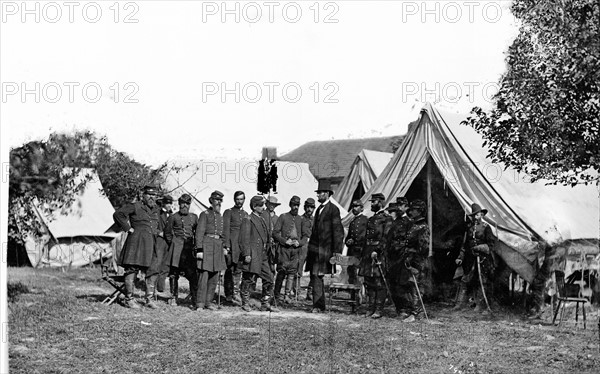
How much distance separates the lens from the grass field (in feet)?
21.5

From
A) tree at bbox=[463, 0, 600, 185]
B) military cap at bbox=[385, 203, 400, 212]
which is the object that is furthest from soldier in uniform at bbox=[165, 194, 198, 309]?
tree at bbox=[463, 0, 600, 185]

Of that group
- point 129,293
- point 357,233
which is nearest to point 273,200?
point 357,233

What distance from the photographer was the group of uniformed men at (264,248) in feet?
29.5

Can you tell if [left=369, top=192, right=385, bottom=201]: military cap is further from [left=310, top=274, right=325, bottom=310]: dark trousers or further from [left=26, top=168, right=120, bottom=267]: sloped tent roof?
[left=26, top=168, right=120, bottom=267]: sloped tent roof

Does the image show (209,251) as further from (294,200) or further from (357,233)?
(357,233)

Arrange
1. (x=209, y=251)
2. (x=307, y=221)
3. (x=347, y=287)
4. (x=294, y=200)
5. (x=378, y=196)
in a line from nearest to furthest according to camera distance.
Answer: (x=347, y=287) < (x=209, y=251) < (x=378, y=196) < (x=294, y=200) < (x=307, y=221)

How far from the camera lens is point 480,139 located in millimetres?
9023

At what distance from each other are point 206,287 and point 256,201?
139 centimetres

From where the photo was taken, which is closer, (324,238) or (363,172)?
(324,238)

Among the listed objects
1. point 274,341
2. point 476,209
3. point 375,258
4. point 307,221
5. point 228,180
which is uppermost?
point 228,180

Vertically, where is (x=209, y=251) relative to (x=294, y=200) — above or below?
below

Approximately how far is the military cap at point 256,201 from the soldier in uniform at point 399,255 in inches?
69.1

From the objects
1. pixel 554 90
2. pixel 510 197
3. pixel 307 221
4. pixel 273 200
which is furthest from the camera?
pixel 307 221

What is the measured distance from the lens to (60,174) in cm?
753
